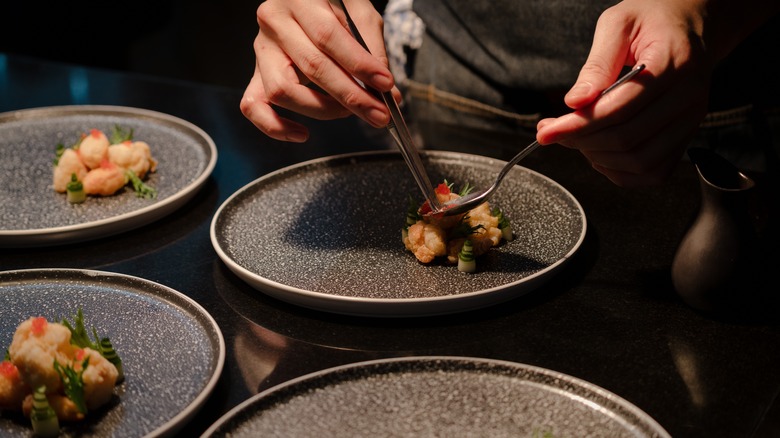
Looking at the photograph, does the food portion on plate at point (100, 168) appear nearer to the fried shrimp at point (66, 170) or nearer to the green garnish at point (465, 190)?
the fried shrimp at point (66, 170)

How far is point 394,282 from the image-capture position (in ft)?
3.99

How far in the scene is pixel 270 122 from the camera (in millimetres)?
1393

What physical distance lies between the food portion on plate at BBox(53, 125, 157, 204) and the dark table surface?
5.1 inches

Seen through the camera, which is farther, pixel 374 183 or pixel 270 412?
pixel 374 183

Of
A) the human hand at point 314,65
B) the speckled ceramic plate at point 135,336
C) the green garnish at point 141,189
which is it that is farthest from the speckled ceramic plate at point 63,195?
the human hand at point 314,65

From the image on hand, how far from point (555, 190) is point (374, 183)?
356 millimetres

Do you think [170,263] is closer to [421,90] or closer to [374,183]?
[374,183]

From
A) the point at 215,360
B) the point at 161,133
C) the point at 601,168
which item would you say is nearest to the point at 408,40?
the point at 161,133

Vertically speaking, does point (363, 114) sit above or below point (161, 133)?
above

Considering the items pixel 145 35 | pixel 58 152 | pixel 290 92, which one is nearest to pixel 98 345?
pixel 290 92

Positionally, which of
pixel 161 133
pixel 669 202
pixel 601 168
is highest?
pixel 601 168

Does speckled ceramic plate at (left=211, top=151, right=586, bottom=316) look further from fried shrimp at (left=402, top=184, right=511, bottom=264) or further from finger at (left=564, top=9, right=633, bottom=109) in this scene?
finger at (left=564, top=9, right=633, bottom=109)

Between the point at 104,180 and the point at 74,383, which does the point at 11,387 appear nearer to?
the point at 74,383

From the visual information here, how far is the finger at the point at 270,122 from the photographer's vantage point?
4.55 ft
